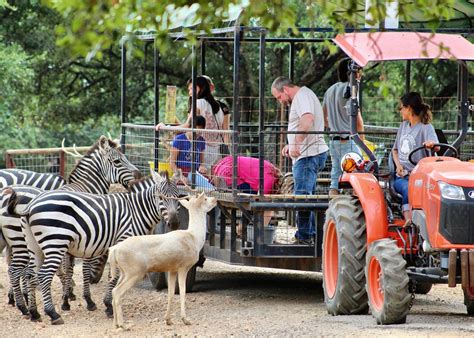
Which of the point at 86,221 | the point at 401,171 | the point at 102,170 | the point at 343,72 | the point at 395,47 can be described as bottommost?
the point at 86,221

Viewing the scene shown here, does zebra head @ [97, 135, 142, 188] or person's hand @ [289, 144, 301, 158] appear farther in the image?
zebra head @ [97, 135, 142, 188]

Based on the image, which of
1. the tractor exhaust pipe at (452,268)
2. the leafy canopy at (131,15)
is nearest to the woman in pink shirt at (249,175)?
the tractor exhaust pipe at (452,268)

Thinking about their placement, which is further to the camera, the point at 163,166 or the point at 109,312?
the point at 163,166

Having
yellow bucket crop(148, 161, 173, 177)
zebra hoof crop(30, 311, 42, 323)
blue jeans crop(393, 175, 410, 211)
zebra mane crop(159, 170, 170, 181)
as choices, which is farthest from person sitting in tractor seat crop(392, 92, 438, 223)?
yellow bucket crop(148, 161, 173, 177)

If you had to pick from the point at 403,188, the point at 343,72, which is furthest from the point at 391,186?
the point at 343,72

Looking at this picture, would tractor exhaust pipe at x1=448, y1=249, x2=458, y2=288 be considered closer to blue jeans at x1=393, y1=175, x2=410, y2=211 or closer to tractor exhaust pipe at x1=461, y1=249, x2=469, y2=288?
tractor exhaust pipe at x1=461, y1=249, x2=469, y2=288

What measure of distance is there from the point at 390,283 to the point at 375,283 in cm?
63

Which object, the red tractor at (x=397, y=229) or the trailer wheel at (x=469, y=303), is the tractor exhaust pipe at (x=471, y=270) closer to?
the red tractor at (x=397, y=229)

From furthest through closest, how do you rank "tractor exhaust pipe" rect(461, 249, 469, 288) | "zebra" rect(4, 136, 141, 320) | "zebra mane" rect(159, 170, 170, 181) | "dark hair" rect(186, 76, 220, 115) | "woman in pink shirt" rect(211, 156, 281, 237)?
"dark hair" rect(186, 76, 220, 115) → "zebra" rect(4, 136, 141, 320) → "zebra mane" rect(159, 170, 170, 181) → "woman in pink shirt" rect(211, 156, 281, 237) → "tractor exhaust pipe" rect(461, 249, 469, 288)

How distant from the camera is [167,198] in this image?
41.1ft

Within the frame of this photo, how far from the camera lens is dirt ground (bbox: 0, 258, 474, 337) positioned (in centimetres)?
973

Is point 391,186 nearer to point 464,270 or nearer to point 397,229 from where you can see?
point 397,229

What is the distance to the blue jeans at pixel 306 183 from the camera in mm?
12148

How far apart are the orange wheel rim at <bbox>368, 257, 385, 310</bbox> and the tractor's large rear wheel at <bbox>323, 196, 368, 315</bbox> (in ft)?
1.19
